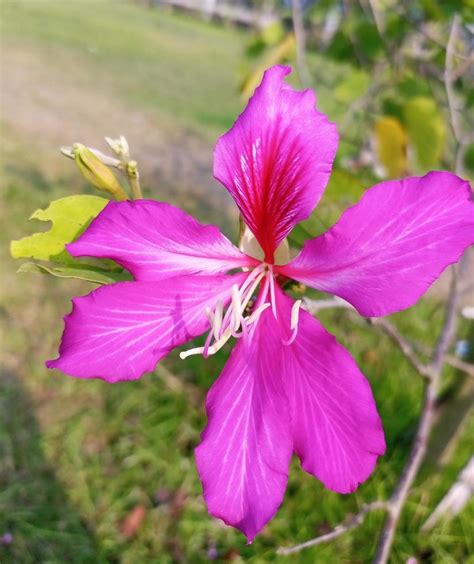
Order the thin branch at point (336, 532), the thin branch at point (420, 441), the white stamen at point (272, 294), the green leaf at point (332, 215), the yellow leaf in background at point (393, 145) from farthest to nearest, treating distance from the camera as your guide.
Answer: the yellow leaf in background at point (393, 145)
the thin branch at point (420, 441)
the thin branch at point (336, 532)
the green leaf at point (332, 215)
the white stamen at point (272, 294)

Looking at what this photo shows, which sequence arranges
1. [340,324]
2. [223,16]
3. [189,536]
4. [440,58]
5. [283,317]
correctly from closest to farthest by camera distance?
[283,317], [440,58], [189,536], [340,324], [223,16]

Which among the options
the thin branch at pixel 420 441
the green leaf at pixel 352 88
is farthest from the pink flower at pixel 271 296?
the green leaf at pixel 352 88

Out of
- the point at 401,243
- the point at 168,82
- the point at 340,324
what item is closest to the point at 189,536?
the point at 340,324

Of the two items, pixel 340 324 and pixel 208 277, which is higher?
pixel 208 277

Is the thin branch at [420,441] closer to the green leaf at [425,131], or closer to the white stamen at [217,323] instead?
the green leaf at [425,131]

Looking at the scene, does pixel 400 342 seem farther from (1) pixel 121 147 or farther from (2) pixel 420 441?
(1) pixel 121 147

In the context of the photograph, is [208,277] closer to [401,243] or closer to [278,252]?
[278,252]

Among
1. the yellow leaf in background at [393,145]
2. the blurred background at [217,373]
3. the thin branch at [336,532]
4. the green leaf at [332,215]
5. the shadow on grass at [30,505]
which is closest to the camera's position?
the green leaf at [332,215]
